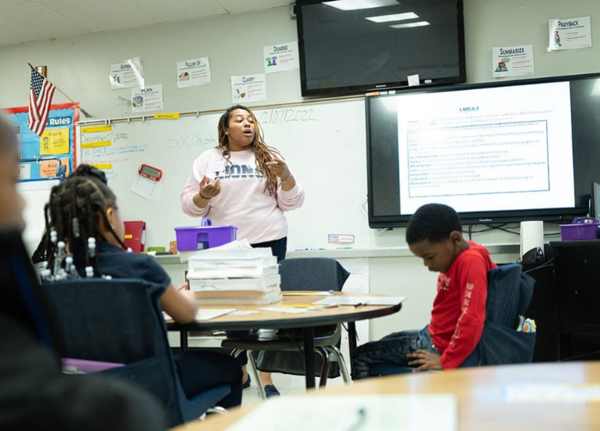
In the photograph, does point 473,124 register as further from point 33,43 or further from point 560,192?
point 33,43

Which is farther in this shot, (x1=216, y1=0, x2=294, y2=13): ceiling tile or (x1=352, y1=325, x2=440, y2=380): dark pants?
(x1=216, y1=0, x2=294, y2=13): ceiling tile

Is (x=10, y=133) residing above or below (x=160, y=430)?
above

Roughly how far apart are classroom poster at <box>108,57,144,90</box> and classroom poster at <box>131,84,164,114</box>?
56mm

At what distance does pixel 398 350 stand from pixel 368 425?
5.32ft

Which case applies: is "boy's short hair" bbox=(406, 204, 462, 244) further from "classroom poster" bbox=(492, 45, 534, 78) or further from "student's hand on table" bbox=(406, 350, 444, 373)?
"classroom poster" bbox=(492, 45, 534, 78)

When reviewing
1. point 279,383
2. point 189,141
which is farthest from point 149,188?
point 279,383

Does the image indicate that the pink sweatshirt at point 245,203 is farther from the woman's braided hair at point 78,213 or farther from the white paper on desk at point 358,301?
the woman's braided hair at point 78,213

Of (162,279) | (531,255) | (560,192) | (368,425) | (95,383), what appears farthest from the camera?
(560,192)

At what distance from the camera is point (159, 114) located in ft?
15.8

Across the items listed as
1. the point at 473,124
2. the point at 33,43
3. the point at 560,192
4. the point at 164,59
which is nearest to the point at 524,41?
the point at 473,124

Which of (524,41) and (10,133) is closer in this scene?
(10,133)

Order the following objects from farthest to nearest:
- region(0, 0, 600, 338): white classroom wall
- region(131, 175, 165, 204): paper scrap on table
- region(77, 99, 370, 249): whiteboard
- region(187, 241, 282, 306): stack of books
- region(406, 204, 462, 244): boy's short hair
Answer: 1. region(131, 175, 165, 204): paper scrap on table
2. region(77, 99, 370, 249): whiteboard
3. region(0, 0, 600, 338): white classroom wall
4. region(187, 241, 282, 306): stack of books
5. region(406, 204, 462, 244): boy's short hair

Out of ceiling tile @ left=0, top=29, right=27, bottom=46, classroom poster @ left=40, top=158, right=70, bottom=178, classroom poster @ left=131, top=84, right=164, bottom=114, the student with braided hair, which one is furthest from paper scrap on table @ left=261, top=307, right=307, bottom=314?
ceiling tile @ left=0, top=29, right=27, bottom=46

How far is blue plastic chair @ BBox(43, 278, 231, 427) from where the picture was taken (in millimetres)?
1475
